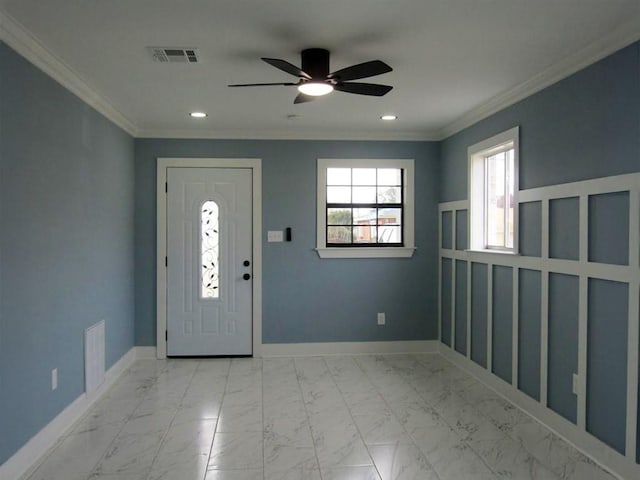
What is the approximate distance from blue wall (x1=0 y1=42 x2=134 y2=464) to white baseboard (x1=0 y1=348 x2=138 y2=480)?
53 millimetres

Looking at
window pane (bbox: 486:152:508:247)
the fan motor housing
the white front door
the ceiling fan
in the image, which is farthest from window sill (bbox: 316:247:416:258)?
the fan motor housing

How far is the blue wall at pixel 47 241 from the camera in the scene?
2.63 metres

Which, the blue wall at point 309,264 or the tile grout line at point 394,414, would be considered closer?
the tile grout line at point 394,414

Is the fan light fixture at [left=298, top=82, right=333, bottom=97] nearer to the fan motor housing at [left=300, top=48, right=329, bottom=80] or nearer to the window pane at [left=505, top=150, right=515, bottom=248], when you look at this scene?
the fan motor housing at [left=300, top=48, right=329, bottom=80]

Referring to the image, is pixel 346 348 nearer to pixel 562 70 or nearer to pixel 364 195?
pixel 364 195

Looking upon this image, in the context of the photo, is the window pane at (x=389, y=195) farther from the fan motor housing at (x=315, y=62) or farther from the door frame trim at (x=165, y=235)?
the fan motor housing at (x=315, y=62)

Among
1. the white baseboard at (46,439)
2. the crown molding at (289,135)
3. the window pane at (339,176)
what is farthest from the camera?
the window pane at (339,176)

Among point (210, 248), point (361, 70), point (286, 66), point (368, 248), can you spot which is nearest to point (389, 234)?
point (368, 248)

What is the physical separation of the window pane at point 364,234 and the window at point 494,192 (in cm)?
119

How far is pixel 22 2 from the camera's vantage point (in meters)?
2.34

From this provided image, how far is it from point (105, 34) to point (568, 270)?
306cm

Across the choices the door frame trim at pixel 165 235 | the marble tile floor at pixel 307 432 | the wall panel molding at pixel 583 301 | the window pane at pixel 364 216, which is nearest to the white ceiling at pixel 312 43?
the wall panel molding at pixel 583 301

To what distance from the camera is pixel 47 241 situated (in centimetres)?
309

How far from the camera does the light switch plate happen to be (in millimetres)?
5391
